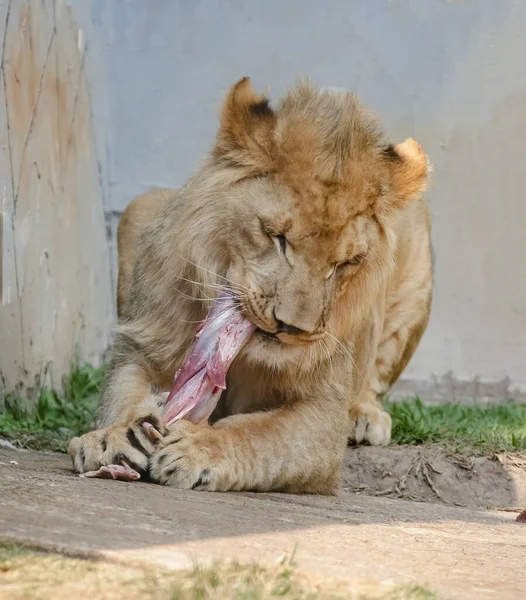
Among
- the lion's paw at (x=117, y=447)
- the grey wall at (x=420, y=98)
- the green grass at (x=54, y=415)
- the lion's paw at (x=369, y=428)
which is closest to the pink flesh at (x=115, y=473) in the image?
the lion's paw at (x=117, y=447)

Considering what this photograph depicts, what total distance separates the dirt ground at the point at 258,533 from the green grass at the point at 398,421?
1316 millimetres

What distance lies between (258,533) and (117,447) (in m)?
0.88

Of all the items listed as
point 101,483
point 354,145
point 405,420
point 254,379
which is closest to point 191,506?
point 101,483

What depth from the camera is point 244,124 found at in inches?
141

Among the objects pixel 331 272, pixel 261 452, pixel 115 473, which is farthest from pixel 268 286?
pixel 115 473

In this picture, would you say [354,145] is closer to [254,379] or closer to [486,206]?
[254,379]

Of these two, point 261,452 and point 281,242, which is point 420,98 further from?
point 261,452

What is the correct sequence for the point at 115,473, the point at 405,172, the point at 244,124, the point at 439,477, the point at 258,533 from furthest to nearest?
the point at 439,477 < the point at 405,172 < the point at 244,124 < the point at 115,473 < the point at 258,533

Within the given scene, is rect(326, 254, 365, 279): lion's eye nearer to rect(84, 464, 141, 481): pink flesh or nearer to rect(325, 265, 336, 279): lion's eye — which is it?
rect(325, 265, 336, 279): lion's eye

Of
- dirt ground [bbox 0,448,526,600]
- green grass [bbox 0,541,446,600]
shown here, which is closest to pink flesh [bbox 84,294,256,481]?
dirt ground [bbox 0,448,526,600]

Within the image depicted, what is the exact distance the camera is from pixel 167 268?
12.1 ft

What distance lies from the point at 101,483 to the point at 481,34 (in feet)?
17.3

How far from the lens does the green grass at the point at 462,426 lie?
16.9 ft

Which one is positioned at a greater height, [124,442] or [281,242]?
[281,242]
